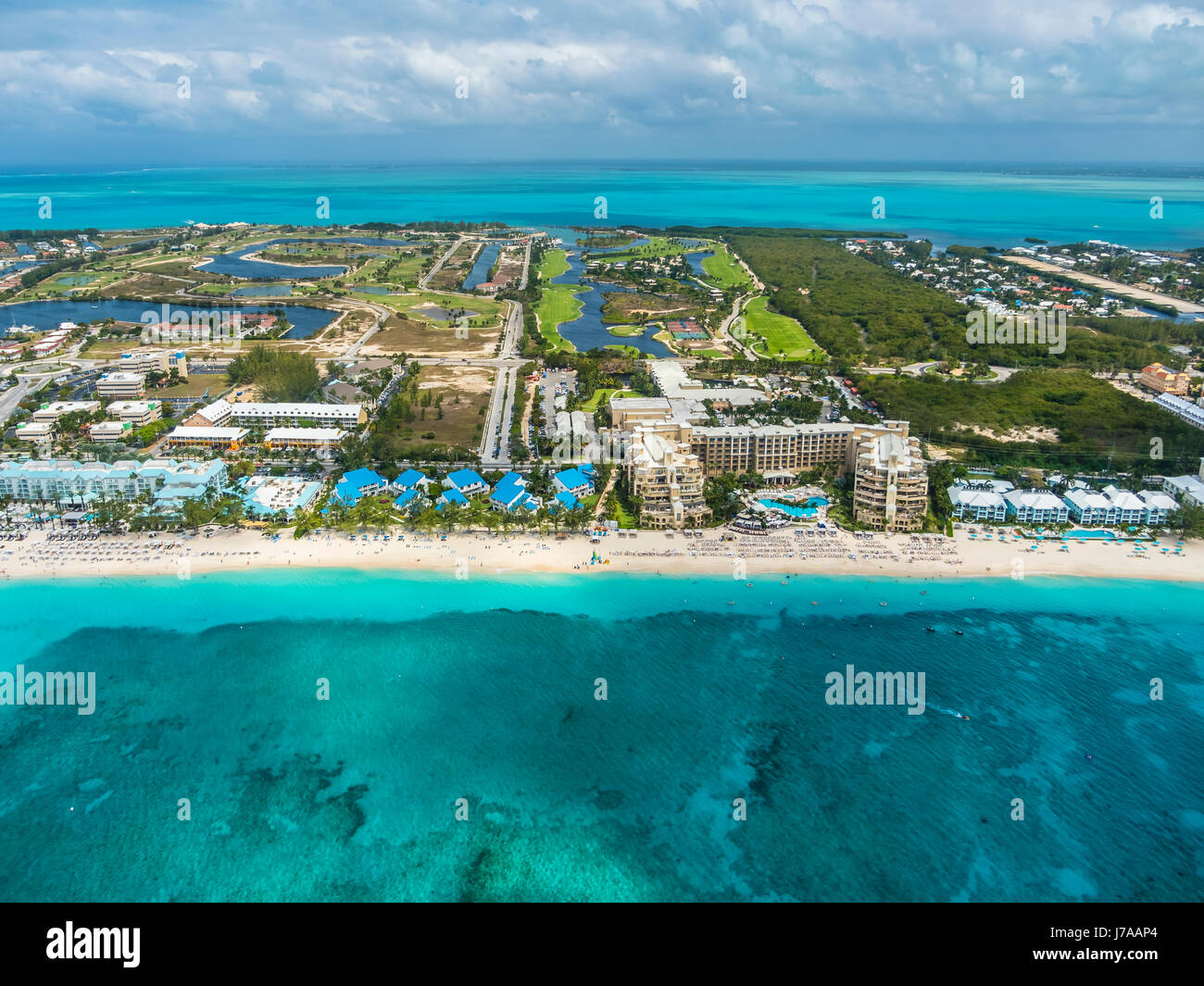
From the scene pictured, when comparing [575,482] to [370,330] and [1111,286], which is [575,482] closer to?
[370,330]

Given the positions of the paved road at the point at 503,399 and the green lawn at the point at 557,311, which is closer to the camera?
the paved road at the point at 503,399

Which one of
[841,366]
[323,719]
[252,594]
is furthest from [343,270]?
[323,719]

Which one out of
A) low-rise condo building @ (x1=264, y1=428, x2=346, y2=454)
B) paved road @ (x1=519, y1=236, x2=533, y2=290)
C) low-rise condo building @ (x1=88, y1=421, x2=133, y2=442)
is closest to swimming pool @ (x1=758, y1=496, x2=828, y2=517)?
low-rise condo building @ (x1=264, y1=428, x2=346, y2=454)

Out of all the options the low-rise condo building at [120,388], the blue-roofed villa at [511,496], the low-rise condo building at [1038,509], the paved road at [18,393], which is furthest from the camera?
the low-rise condo building at [120,388]

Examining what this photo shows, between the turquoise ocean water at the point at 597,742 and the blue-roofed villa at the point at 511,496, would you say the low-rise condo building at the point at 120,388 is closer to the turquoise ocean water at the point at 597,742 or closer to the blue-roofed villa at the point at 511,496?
the turquoise ocean water at the point at 597,742

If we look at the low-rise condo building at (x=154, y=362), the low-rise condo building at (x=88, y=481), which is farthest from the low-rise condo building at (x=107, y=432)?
the low-rise condo building at (x=154, y=362)

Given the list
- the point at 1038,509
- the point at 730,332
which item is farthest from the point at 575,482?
the point at 730,332

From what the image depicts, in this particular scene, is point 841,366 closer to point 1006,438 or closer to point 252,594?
point 1006,438
